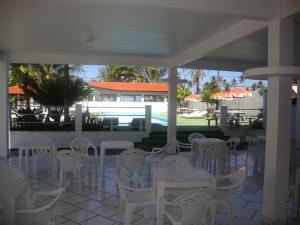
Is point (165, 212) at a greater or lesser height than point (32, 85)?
lesser

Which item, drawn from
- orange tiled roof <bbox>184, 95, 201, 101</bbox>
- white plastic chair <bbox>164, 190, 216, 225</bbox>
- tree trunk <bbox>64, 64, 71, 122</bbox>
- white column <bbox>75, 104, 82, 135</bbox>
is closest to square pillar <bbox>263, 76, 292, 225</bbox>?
white plastic chair <bbox>164, 190, 216, 225</bbox>

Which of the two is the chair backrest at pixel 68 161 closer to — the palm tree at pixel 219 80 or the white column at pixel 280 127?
the white column at pixel 280 127

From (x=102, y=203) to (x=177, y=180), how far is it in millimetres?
1694

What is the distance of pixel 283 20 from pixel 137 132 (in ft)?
25.6

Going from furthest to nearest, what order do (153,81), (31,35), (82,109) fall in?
(153,81)
(82,109)
(31,35)

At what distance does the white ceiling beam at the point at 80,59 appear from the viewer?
8.91 meters

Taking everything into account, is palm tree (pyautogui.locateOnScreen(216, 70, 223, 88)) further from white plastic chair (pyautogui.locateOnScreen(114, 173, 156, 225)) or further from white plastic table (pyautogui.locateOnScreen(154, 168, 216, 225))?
white plastic chair (pyautogui.locateOnScreen(114, 173, 156, 225))

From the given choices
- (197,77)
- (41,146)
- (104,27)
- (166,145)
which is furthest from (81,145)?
(197,77)

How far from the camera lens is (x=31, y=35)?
6465 mm

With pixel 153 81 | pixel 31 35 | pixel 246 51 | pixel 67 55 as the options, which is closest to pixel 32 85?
pixel 67 55

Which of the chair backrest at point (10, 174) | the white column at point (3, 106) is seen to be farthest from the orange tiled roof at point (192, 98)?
the chair backrest at point (10, 174)

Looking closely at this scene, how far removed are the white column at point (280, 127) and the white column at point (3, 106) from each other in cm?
700

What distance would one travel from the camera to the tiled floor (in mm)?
4105

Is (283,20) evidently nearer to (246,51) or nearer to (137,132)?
(246,51)
